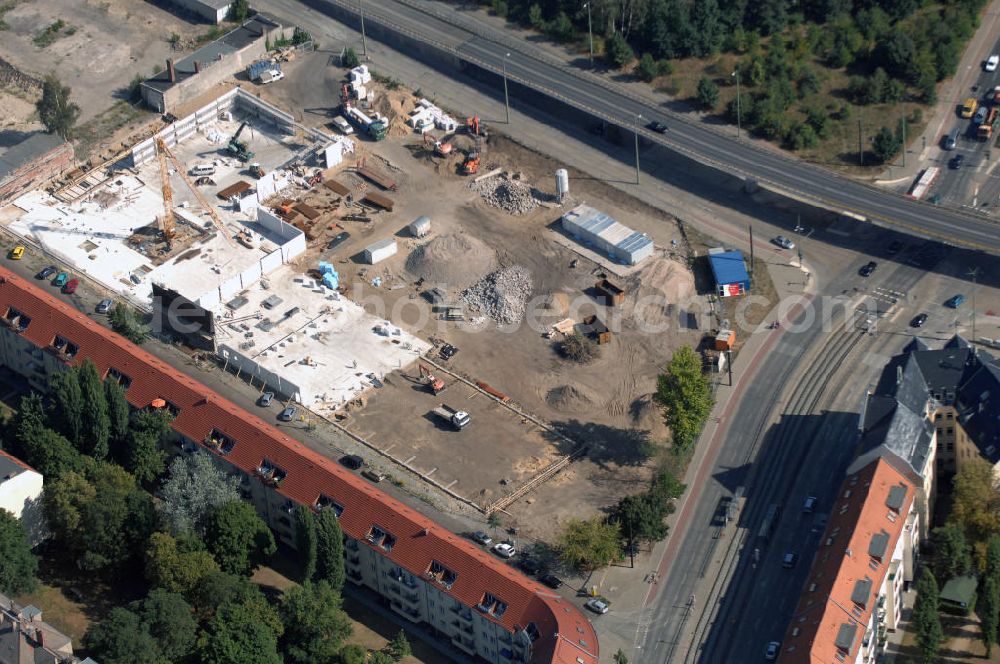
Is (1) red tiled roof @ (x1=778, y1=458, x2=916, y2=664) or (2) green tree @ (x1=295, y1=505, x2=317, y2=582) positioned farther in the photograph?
(2) green tree @ (x1=295, y1=505, x2=317, y2=582)

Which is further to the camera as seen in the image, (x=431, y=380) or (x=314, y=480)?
(x=431, y=380)

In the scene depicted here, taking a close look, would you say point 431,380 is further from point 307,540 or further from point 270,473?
point 307,540

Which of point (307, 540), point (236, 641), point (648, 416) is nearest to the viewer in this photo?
point (236, 641)

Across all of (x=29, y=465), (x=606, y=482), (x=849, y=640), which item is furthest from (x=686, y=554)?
(x=29, y=465)

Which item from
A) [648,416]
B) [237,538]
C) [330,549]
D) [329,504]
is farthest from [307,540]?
[648,416]

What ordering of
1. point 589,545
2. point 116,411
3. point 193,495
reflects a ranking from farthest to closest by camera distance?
point 116,411 → point 589,545 → point 193,495

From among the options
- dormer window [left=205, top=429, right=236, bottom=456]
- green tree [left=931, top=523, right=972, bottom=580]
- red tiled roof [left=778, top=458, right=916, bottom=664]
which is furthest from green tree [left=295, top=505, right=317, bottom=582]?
green tree [left=931, top=523, right=972, bottom=580]

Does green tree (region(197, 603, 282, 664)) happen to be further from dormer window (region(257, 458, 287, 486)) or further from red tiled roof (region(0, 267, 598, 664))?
dormer window (region(257, 458, 287, 486))
